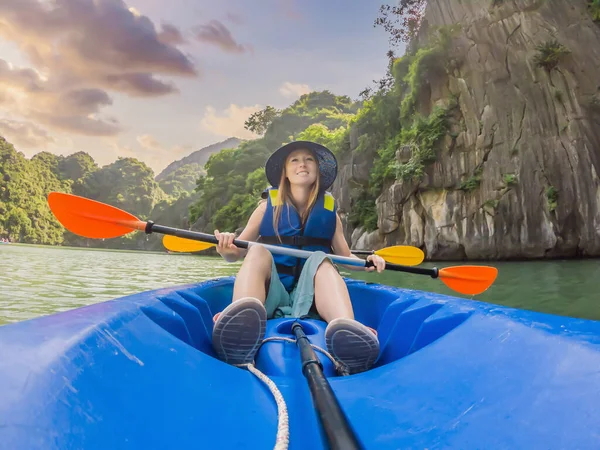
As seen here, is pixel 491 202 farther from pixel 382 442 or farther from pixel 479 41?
pixel 382 442

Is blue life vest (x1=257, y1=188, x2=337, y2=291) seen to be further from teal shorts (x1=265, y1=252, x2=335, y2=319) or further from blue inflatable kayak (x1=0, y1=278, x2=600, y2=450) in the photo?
blue inflatable kayak (x1=0, y1=278, x2=600, y2=450)

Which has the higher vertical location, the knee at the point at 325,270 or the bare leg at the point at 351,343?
the knee at the point at 325,270

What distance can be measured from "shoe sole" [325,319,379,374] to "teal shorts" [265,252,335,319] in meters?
0.39

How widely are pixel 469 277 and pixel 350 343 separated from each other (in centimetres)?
136

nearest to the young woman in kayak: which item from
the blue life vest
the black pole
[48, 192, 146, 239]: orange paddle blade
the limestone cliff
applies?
the blue life vest

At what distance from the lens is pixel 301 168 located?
1.84 m

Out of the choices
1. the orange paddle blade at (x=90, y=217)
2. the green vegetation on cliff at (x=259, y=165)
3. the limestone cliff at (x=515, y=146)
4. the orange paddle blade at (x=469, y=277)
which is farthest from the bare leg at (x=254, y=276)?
the green vegetation on cliff at (x=259, y=165)

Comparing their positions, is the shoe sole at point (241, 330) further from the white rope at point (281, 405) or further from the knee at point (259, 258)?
the knee at point (259, 258)

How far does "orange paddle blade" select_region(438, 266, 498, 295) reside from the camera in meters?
2.09

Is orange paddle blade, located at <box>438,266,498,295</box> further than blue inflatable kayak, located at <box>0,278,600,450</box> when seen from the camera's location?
Yes

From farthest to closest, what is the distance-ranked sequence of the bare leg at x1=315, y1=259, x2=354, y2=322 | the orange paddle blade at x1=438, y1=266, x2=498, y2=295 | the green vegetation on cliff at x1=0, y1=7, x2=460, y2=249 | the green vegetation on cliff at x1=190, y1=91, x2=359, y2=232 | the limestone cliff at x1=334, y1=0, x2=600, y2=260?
1. the green vegetation on cliff at x1=190, y1=91, x2=359, y2=232
2. the green vegetation on cliff at x1=0, y1=7, x2=460, y2=249
3. the limestone cliff at x1=334, y1=0, x2=600, y2=260
4. the orange paddle blade at x1=438, y1=266, x2=498, y2=295
5. the bare leg at x1=315, y1=259, x2=354, y2=322

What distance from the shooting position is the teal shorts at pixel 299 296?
1.43 meters

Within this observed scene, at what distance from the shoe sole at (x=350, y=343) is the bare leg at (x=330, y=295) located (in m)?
0.14

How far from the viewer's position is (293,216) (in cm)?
183
